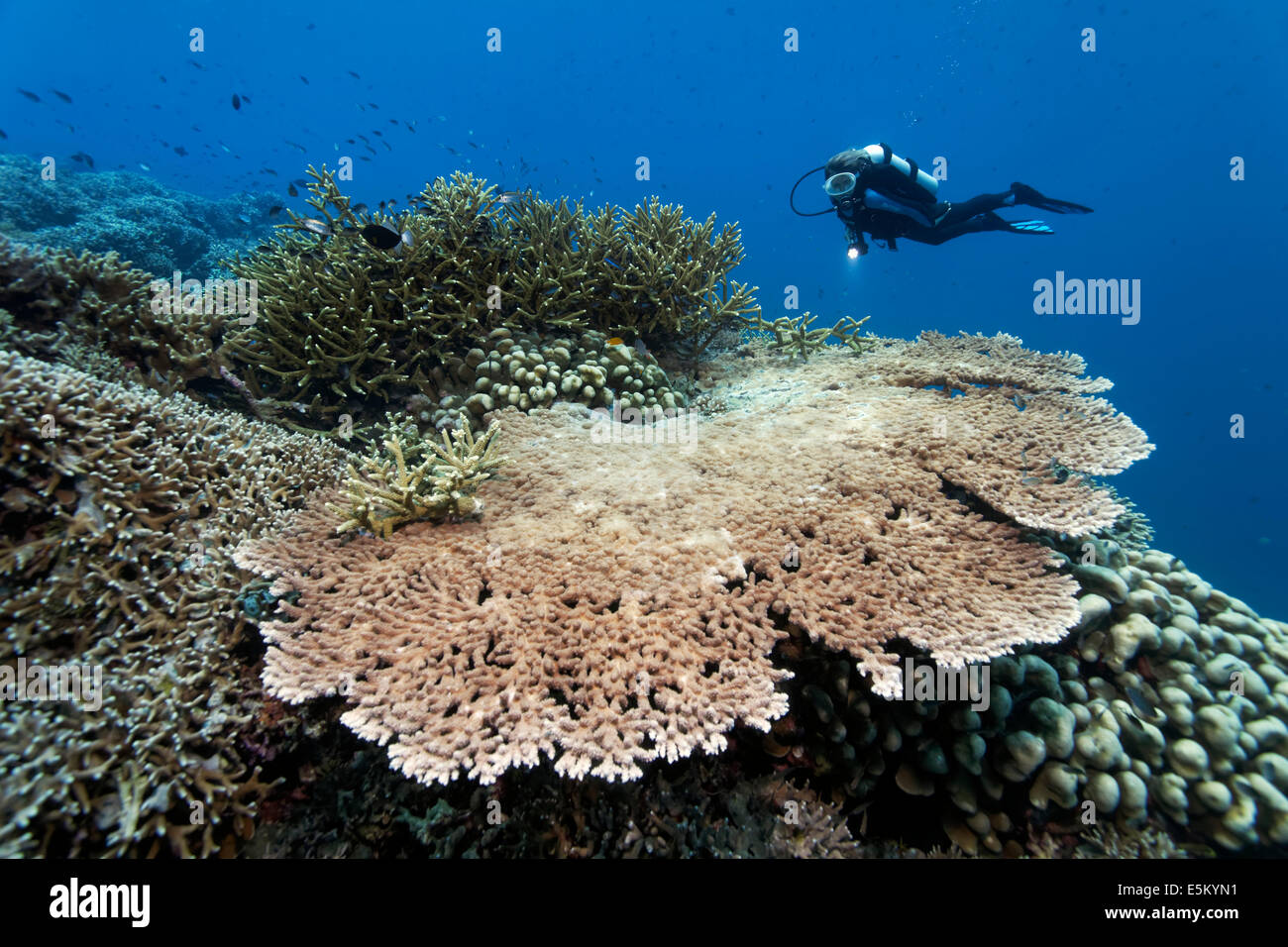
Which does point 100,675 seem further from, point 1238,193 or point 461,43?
point 461,43

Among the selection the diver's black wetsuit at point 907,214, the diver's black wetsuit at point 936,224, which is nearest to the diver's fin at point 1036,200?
the diver's black wetsuit at point 907,214

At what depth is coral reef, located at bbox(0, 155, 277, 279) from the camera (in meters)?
14.4

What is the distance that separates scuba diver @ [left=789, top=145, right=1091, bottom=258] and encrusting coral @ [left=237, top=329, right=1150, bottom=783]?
605 centimetres

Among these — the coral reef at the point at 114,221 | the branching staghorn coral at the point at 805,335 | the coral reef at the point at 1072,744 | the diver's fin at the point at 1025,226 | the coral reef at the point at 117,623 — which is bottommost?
the coral reef at the point at 1072,744

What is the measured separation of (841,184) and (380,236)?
24.0ft

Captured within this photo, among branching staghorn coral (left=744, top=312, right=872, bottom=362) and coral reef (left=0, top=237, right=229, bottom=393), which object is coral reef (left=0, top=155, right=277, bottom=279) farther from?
branching staghorn coral (left=744, top=312, right=872, bottom=362)

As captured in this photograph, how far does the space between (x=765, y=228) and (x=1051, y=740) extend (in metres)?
108

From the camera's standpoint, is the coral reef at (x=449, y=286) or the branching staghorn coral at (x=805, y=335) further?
the branching staghorn coral at (x=805, y=335)

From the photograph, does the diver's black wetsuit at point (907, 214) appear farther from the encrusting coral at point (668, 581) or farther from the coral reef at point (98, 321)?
the coral reef at point (98, 321)

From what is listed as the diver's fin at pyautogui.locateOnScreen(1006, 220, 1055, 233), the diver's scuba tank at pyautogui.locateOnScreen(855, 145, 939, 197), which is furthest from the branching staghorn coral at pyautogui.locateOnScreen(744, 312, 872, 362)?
the diver's fin at pyautogui.locateOnScreen(1006, 220, 1055, 233)

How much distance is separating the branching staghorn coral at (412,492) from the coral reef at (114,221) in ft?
45.3

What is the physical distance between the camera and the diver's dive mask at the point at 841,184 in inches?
333

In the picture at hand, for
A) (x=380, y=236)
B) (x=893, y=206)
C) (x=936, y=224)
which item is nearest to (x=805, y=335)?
(x=893, y=206)
